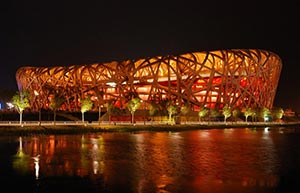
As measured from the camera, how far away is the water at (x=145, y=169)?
18688 millimetres

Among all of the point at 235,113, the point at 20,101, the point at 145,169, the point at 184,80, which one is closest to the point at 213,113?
the point at 235,113

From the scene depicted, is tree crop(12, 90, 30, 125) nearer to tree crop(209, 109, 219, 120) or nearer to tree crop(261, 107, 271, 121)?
tree crop(209, 109, 219, 120)

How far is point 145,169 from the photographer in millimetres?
23641

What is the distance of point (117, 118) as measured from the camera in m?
87.6

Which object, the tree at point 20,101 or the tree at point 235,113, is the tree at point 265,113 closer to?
the tree at point 235,113

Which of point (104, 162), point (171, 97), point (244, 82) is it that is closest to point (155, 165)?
point (104, 162)

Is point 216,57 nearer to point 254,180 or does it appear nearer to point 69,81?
point 69,81

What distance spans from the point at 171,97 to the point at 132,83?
37.3 ft

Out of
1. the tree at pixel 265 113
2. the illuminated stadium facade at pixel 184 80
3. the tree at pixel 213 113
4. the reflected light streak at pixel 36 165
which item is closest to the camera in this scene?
the reflected light streak at pixel 36 165

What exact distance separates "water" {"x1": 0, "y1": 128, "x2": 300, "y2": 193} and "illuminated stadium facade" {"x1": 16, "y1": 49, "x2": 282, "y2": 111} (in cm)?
6545

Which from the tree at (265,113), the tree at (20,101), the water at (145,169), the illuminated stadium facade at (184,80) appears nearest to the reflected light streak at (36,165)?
the water at (145,169)

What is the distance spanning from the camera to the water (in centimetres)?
1869

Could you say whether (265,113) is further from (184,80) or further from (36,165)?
(36,165)

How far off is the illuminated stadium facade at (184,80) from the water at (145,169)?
6545 cm
